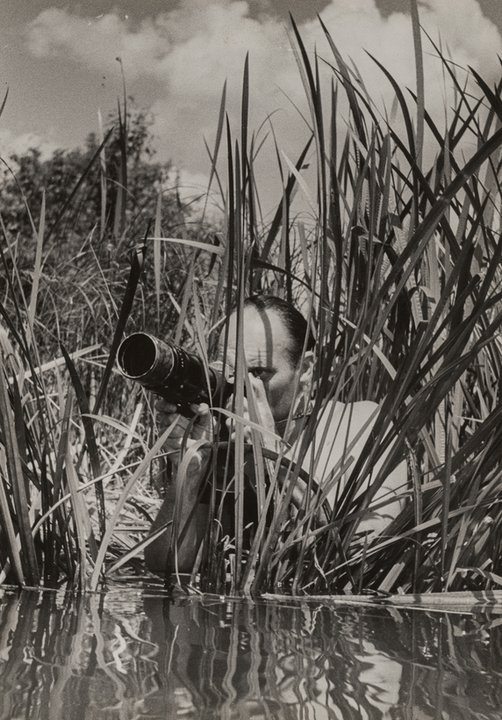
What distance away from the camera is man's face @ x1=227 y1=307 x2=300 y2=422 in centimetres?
181

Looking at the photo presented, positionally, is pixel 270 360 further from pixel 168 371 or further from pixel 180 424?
pixel 168 371

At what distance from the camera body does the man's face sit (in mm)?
494

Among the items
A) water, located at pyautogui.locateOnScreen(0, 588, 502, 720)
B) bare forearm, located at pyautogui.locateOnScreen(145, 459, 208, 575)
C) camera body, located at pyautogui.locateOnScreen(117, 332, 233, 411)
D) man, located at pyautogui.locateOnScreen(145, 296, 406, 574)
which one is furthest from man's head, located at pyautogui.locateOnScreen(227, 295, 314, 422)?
water, located at pyautogui.locateOnScreen(0, 588, 502, 720)

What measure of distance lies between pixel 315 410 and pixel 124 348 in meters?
0.31

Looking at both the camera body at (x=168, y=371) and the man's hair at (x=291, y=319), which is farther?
the man's hair at (x=291, y=319)

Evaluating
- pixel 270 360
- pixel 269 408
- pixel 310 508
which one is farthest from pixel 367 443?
pixel 270 360

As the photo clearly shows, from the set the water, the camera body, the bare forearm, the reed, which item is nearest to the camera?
the water

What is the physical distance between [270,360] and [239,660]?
1147 mm

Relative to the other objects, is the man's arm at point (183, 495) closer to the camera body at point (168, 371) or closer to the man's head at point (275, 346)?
the camera body at point (168, 371)

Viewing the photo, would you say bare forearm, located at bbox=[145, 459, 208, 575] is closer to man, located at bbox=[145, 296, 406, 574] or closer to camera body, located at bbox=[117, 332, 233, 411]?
man, located at bbox=[145, 296, 406, 574]

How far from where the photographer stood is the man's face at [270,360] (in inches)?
71.4

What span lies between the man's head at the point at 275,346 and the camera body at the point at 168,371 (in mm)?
492

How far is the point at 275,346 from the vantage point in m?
1.85

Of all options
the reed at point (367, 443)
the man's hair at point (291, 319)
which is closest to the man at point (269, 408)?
the man's hair at point (291, 319)
